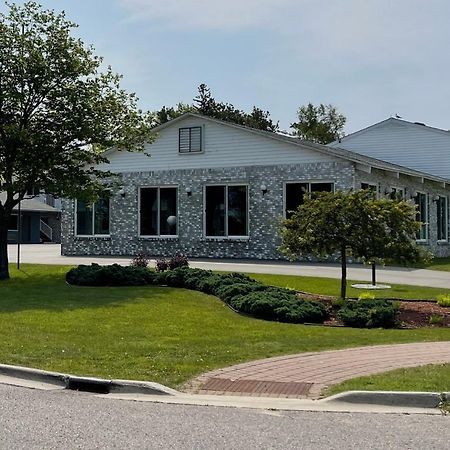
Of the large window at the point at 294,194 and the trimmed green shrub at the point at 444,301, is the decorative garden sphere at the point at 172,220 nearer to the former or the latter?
the large window at the point at 294,194

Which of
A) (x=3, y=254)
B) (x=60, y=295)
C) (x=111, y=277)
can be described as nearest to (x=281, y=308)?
(x=60, y=295)

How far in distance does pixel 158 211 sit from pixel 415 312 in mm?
18256

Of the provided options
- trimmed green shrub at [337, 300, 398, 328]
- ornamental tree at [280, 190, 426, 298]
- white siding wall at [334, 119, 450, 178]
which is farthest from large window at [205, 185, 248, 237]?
trimmed green shrub at [337, 300, 398, 328]

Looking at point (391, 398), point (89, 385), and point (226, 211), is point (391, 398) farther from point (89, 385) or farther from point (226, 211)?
point (226, 211)

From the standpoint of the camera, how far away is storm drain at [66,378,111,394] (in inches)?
291

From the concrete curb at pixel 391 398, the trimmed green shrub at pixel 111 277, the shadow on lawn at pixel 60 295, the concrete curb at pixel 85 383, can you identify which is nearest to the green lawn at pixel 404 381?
the concrete curb at pixel 391 398

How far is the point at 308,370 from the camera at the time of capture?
8.04m

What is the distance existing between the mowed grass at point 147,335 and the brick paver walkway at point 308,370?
34 centimetres

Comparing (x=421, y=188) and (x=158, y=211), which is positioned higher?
(x=421, y=188)

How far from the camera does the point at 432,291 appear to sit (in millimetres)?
16125

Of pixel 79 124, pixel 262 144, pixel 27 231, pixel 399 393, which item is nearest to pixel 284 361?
pixel 399 393

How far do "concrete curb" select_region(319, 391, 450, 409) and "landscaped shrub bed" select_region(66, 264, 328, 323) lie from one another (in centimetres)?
497

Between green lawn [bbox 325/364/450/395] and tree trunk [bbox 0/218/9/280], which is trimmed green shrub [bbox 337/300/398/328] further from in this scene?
tree trunk [bbox 0/218/9/280]

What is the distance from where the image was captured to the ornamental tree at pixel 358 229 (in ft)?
42.8
